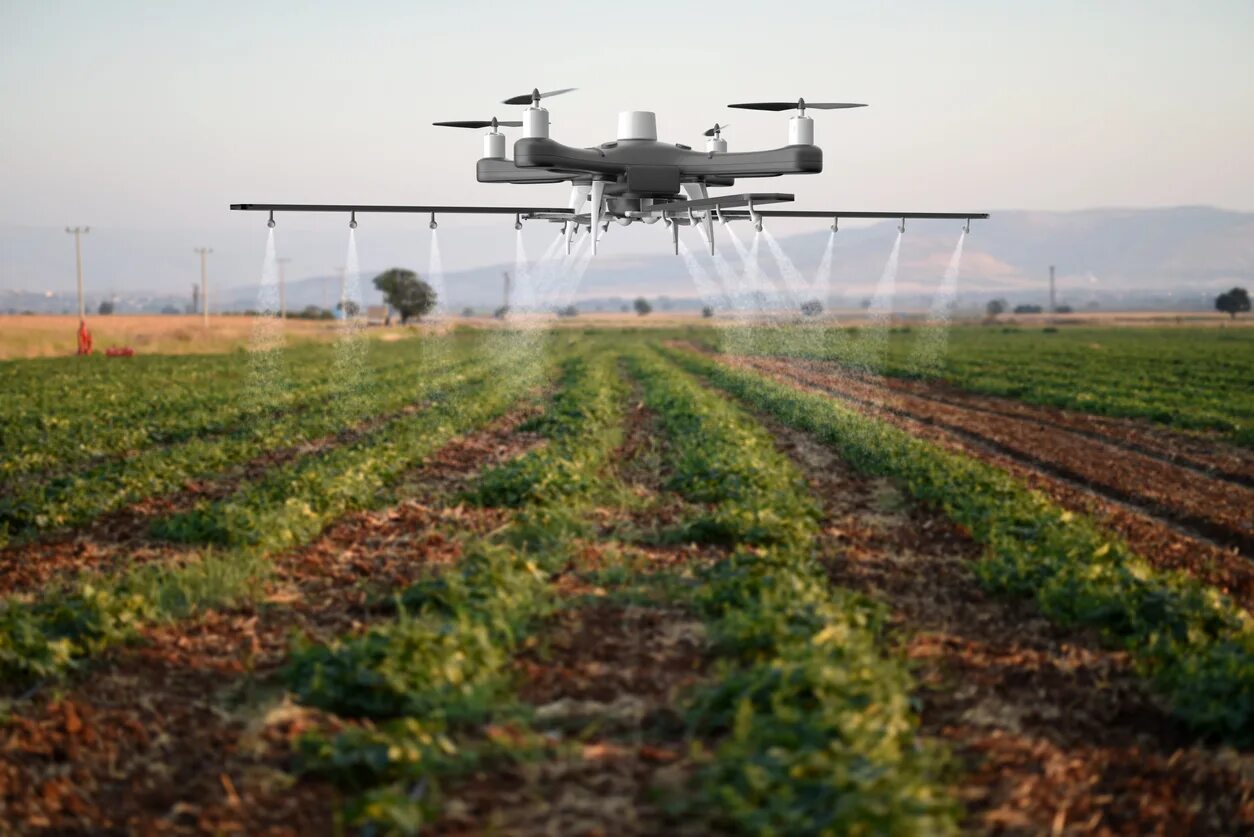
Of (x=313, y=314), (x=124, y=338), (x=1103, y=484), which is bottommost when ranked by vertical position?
(x=1103, y=484)

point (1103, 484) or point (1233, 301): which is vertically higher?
point (1233, 301)

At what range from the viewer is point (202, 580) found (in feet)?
34.4

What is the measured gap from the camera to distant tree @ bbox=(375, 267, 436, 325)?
124 metres

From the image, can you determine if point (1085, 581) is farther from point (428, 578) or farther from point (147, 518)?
point (147, 518)

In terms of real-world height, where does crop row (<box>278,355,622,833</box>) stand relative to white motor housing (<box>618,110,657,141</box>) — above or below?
below

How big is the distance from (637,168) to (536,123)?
669mm

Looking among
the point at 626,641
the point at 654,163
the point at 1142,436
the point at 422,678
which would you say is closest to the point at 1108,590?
the point at 626,641

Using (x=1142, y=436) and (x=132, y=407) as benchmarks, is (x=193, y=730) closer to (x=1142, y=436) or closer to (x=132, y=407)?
(x=1142, y=436)

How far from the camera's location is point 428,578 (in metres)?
10.1

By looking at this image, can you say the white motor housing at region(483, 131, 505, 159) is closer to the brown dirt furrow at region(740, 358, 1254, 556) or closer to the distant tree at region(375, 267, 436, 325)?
the brown dirt furrow at region(740, 358, 1254, 556)

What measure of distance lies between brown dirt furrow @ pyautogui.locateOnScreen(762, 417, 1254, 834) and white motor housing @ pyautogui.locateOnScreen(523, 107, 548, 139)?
422cm

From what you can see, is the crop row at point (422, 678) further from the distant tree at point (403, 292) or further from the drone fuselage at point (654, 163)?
the distant tree at point (403, 292)

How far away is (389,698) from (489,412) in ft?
66.8

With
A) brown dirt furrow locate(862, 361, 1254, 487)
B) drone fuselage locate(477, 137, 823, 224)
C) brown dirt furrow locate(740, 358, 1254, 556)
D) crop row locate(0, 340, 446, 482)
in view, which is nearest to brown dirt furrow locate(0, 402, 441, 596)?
crop row locate(0, 340, 446, 482)
